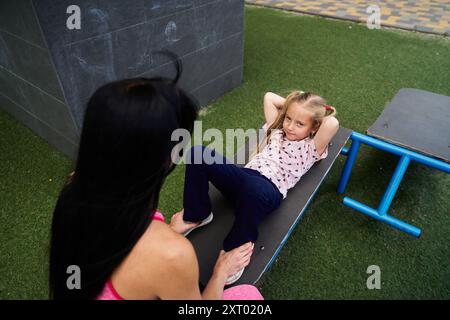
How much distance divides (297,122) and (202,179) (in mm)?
744

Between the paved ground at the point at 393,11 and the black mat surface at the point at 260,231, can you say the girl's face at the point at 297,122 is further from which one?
the paved ground at the point at 393,11

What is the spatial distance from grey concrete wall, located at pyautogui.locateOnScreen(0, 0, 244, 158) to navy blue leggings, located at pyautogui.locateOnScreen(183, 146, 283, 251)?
118 centimetres

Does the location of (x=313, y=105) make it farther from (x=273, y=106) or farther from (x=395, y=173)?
(x=395, y=173)

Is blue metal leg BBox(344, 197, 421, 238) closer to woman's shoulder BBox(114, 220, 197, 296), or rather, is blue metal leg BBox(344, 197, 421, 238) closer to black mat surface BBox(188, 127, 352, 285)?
black mat surface BBox(188, 127, 352, 285)

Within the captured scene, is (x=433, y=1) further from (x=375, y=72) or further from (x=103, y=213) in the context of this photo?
(x=103, y=213)

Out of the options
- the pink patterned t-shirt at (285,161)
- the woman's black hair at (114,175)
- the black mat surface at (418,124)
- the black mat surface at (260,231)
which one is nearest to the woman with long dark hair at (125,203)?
the woman's black hair at (114,175)

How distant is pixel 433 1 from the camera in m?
6.66

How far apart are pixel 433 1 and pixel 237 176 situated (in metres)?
7.70

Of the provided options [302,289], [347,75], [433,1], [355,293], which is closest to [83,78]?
[302,289]

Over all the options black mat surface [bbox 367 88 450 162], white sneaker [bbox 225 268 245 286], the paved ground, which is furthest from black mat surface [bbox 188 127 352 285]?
the paved ground

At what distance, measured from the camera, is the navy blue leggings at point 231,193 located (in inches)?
59.7

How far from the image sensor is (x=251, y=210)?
153 centimetres

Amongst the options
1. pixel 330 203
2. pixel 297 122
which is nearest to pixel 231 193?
pixel 297 122

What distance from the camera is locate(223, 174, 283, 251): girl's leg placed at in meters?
1.50
